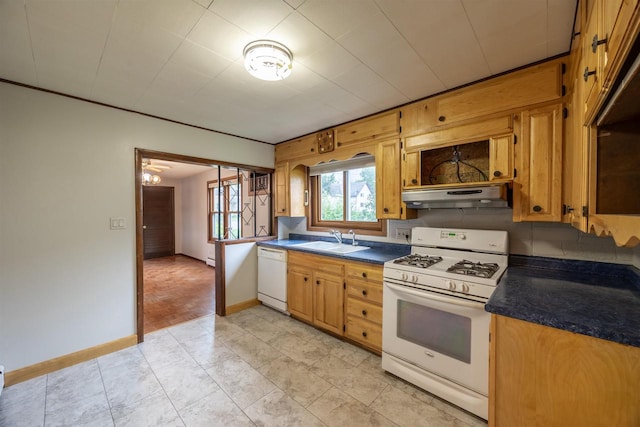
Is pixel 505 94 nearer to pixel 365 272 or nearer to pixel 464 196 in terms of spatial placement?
pixel 464 196

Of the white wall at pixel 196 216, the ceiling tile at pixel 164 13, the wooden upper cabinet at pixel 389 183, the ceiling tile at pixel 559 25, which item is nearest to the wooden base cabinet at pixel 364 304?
the wooden upper cabinet at pixel 389 183

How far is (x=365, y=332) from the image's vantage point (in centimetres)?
240

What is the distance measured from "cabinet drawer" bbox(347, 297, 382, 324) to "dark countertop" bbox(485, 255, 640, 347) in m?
1.02

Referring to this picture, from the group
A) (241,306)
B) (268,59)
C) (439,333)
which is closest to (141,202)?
(241,306)

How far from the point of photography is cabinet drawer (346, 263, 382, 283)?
2.29m

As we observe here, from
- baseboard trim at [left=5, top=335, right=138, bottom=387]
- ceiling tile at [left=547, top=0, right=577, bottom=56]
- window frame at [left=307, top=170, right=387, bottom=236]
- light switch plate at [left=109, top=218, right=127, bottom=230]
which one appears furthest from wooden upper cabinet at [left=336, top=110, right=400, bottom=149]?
baseboard trim at [left=5, top=335, right=138, bottom=387]

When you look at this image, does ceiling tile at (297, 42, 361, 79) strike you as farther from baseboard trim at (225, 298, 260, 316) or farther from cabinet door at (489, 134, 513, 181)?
baseboard trim at (225, 298, 260, 316)

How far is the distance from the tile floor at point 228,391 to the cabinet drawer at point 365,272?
71cm

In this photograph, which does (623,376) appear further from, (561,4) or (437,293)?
(561,4)

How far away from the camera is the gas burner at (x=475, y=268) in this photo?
67.8 inches

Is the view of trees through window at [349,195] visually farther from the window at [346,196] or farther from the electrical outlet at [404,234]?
the electrical outlet at [404,234]

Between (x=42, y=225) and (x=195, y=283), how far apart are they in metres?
2.86

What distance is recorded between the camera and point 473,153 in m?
2.29

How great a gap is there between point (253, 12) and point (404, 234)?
223 cm
